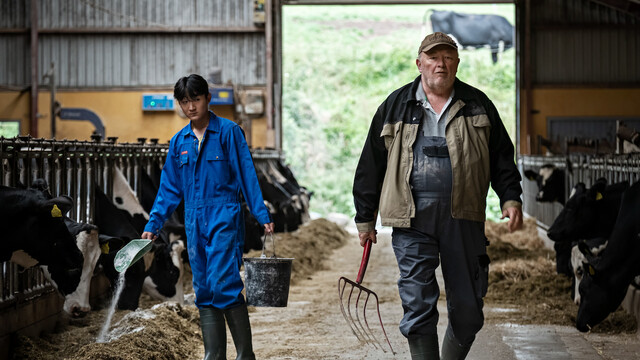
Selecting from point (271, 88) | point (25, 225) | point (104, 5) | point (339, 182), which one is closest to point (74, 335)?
point (25, 225)

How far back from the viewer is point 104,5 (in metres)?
20.4

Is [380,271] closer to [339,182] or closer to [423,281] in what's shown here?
[423,281]

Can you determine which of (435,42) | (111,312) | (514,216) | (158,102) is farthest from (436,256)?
(158,102)

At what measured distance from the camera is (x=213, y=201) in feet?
15.1

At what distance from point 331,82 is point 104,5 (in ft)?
53.3

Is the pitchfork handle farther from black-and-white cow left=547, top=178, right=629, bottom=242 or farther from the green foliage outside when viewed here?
the green foliage outside

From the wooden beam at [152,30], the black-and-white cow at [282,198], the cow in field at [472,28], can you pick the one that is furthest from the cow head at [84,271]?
the cow in field at [472,28]

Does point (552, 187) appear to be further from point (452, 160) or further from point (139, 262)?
point (452, 160)

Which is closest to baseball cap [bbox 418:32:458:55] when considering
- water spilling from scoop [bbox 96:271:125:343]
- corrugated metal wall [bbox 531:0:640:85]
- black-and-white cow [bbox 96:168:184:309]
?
water spilling from scoop [bbox 96:271:125:343]

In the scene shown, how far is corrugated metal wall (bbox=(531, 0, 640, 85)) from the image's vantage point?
20.1 m

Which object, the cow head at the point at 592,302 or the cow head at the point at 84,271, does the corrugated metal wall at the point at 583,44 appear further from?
the cow head at the point at 84,271

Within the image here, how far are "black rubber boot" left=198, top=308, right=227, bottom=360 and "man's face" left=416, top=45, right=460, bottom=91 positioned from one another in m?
1.71

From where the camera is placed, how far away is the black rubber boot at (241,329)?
460 cm

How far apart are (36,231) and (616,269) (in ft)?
13.3
